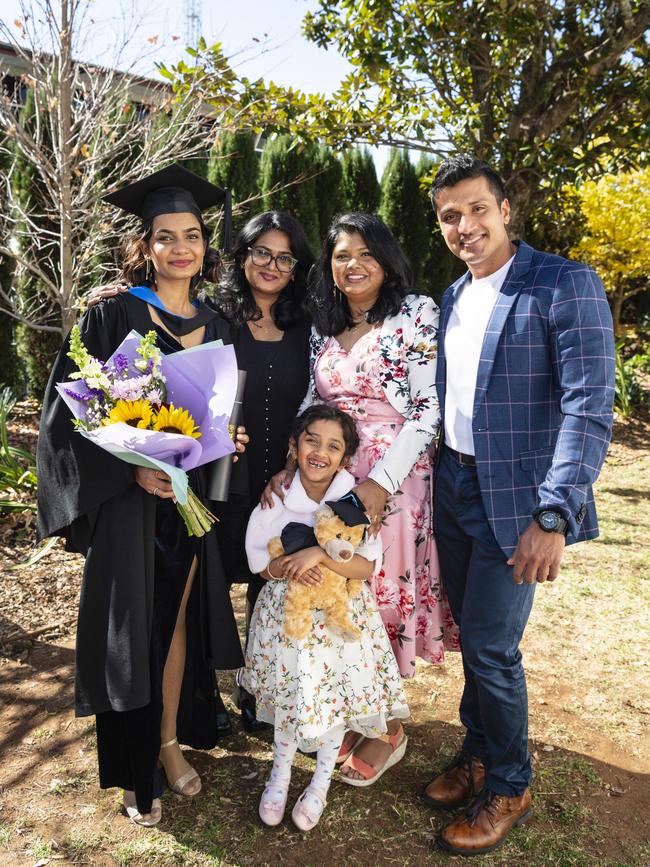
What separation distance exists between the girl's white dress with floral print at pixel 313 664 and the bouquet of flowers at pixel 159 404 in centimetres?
37

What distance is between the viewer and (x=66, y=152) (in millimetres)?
4746

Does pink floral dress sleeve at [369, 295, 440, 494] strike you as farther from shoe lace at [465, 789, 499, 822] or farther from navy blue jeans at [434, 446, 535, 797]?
shoe lace at [465, 789, 499, 822]

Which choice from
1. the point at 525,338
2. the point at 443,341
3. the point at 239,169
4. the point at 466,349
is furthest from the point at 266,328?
the point at 239,169

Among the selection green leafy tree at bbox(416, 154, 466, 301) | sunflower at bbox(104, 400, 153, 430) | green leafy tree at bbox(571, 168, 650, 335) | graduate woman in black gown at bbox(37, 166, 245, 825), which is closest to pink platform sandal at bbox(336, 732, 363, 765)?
graduate woman in black gown at bbox(37, 166, 245, 825)

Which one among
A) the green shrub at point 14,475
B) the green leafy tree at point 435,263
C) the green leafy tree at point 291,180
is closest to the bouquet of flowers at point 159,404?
the green shrub at point 14,475

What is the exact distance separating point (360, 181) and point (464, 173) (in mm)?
7906

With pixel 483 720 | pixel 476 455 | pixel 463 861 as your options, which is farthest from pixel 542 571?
pixel 463 861

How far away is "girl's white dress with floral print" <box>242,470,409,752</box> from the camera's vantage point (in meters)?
2.54

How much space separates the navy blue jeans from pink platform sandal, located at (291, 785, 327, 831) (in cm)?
62

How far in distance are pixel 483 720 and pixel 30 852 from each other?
1.64 meters

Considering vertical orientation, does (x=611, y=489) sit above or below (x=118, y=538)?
below

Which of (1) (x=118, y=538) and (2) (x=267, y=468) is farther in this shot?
(2) (x=267, y=468)

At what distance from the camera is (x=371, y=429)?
110 inches

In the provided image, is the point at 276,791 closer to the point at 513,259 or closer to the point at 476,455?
the point at 476,455
